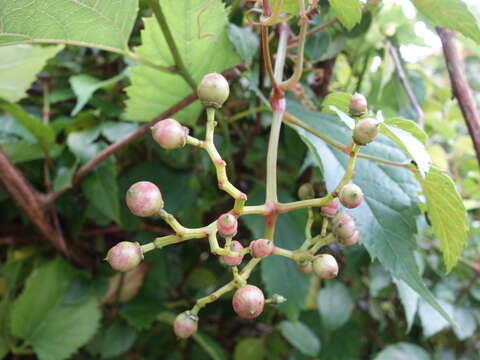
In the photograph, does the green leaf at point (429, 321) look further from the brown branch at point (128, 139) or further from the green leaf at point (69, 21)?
the green leaf at point (69, 21)

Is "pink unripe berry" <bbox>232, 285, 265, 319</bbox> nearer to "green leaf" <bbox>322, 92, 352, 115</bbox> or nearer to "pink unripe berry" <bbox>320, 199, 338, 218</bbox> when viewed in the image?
"pink unripe berry" <bbox>320, 199, 338, 218</bbox>

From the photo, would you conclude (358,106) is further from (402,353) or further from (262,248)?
(402,353)

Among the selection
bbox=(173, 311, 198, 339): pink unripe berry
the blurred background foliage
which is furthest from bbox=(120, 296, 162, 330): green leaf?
bbox=(173, 311, 198, 339): pink unripe berry

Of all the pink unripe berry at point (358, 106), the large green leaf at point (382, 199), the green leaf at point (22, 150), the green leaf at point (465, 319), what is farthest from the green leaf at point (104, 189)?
the green leaf at point (465, 319)

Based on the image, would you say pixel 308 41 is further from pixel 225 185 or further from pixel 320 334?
pixel 320 334

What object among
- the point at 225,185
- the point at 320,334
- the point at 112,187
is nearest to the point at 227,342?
the point at 320,334

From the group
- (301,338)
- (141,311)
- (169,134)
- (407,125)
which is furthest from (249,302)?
(301,338)
